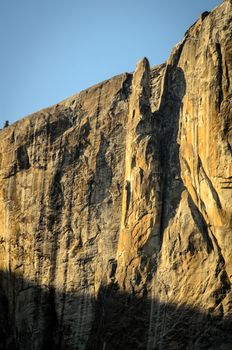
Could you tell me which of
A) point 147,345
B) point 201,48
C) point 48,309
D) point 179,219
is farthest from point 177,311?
point 201,48

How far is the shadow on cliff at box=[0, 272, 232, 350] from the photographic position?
27.3 metres

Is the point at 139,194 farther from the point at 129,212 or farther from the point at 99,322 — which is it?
the point at 99,322

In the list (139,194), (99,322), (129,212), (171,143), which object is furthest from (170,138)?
(99,322)

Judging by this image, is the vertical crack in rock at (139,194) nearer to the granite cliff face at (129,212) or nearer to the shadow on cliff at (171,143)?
the granite cliff face at (129,212)

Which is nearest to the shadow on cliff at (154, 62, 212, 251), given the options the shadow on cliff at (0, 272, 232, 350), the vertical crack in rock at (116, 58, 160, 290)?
the vertical crack in rock at (116, 58, 160, 290)

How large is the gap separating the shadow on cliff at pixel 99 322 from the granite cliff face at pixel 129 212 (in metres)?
0.05

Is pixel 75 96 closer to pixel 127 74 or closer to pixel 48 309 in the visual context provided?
pixel 127 74

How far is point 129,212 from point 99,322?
4.71 m

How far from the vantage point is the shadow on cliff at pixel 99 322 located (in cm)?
2727

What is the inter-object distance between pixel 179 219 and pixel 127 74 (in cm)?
802

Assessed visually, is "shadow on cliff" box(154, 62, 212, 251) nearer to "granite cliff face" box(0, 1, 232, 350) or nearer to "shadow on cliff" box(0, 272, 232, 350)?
"granite cliff face" box(0, 1, 232, 350)

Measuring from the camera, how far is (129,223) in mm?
30234

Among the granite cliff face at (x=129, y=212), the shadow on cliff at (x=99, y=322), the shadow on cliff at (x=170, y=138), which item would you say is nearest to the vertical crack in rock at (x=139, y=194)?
the granite cliff face at (x=129, y=212)

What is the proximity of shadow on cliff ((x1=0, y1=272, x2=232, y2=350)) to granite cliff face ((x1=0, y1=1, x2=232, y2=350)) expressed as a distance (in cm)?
5
